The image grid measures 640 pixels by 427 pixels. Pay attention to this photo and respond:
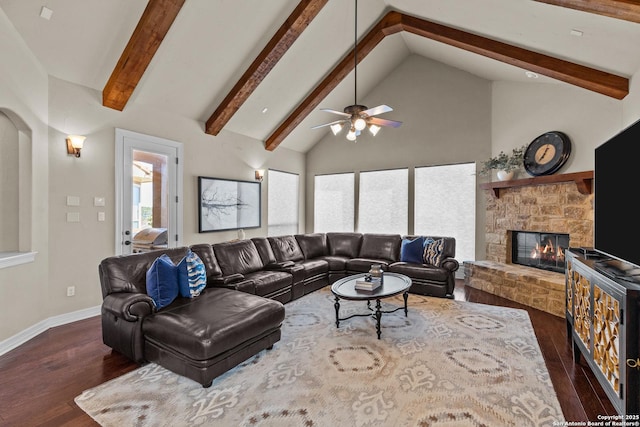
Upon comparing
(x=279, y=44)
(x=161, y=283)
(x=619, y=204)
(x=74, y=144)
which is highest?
(x=279, y=44)

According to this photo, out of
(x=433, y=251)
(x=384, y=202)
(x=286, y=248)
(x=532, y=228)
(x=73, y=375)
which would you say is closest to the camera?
(x=73, y=375)

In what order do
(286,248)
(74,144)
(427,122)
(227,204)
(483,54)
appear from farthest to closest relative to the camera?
(427,122), (227,204), (286,248), (483,54), (74,144)

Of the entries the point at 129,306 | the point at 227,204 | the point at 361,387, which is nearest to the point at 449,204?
the point at 227,204

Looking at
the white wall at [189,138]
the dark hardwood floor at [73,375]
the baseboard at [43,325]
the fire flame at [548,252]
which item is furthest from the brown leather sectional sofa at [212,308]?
the fire flame at [548,252]

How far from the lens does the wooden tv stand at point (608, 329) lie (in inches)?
68.0

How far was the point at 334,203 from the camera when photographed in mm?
7613

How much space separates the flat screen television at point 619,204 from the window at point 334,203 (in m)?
4.97

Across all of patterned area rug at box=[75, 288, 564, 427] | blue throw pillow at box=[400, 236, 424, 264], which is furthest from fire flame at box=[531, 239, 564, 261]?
patterned area rug at box=[75, 288, 564, 427]

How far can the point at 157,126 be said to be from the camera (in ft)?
15.4

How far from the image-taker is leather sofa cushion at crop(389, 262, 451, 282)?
459cm

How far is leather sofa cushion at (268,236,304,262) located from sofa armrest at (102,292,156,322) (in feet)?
8.27

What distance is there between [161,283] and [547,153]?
556 centimetres

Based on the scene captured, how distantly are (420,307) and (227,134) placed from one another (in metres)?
4.60

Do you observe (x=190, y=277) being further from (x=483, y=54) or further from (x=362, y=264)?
(x=483, y=54)
